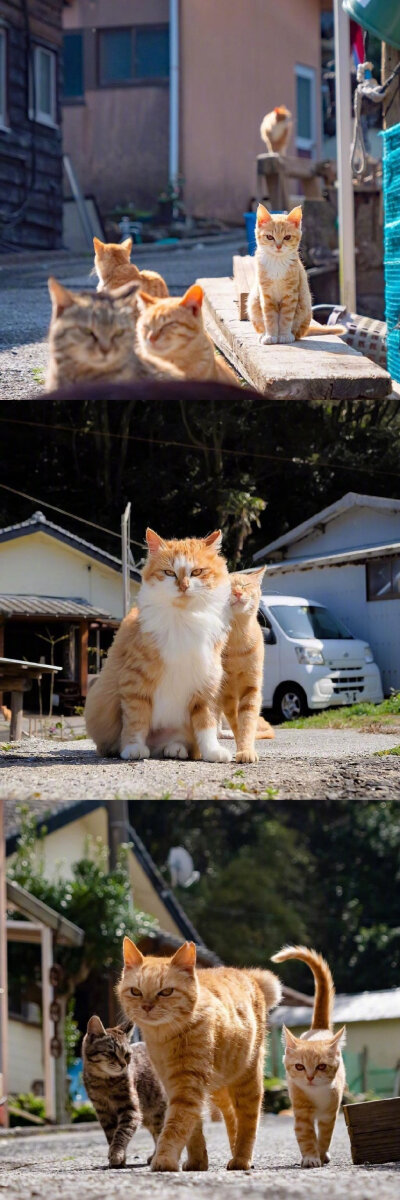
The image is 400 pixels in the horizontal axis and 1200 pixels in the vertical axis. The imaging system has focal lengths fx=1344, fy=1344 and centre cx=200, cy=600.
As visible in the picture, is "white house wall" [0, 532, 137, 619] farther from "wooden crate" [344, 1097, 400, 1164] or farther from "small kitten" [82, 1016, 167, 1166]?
"wooden crate" [344, 1097, 400, 1164]

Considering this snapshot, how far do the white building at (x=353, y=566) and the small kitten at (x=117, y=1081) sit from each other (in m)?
1.79

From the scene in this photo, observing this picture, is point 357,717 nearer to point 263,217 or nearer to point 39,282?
point 263,217

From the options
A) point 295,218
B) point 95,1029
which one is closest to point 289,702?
point 95,1029

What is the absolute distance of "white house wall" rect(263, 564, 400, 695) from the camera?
17.3ft

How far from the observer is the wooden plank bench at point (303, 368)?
4984 mm

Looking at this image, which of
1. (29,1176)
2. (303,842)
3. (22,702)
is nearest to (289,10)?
(22,702)

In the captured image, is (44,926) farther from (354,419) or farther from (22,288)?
(354,419)

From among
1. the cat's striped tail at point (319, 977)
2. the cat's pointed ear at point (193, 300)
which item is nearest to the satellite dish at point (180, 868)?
the cat's striped tail at point (319, 977)

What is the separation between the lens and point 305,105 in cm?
891

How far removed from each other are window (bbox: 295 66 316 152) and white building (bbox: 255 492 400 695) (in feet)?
14.9

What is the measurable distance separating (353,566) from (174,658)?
Answer: 890 mm

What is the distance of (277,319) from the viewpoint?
532cm

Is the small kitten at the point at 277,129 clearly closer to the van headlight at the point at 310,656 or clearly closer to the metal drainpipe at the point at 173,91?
the metal drainpipe at the point at 173,91

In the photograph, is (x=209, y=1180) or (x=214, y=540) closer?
(x=209, y=1180)
